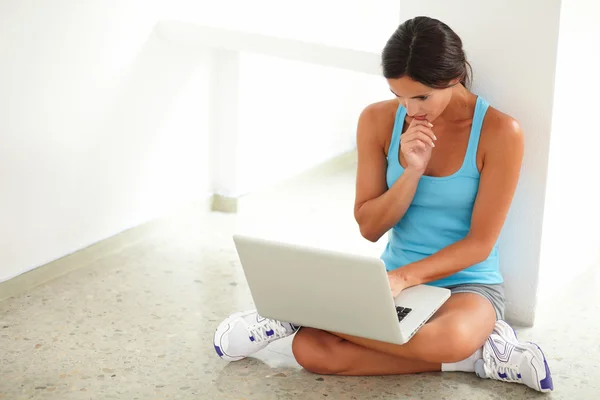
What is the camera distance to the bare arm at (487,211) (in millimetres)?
2354

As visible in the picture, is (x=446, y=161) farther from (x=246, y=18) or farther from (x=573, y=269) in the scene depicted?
(x=246, y=18)

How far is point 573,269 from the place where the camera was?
9.61 feet

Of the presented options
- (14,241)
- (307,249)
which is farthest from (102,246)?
(307,249)

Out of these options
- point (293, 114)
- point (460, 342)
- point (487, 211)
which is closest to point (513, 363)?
point (460, 342)

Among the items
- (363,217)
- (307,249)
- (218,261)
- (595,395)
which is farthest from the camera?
(218,261)

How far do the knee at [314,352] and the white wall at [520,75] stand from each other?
1.91 ft

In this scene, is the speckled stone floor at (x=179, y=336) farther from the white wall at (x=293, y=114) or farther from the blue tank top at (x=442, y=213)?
the white wall at (x=293, y=114)

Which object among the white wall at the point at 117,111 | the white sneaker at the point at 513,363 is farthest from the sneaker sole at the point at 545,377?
the white wall at the point at 117,111

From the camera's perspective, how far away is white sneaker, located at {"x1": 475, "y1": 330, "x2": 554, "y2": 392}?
232 centimetres

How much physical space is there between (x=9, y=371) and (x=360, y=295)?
0.92m

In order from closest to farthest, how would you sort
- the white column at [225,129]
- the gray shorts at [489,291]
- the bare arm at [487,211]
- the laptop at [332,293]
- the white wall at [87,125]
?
the laptop at [332,293]
the bare arm at [487,211]
the gray shorts at [489,291]
the white wall at [87,125]
the white column at [225,129]

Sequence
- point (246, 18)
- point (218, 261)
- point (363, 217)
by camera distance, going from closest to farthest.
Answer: point (363, 217) → point (218, 261) → point (246, 18)

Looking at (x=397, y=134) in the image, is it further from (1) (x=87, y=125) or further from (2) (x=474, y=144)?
(1) (x=87, y=125)

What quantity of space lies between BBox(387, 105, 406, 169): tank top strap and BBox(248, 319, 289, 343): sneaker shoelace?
0.51 meters
